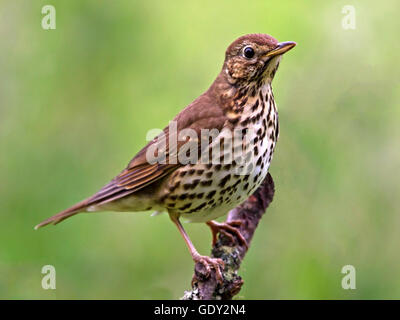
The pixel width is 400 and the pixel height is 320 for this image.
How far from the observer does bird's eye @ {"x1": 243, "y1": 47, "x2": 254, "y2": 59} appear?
5.02m

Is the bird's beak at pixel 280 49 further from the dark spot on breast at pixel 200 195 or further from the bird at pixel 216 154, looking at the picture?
the dark spot on breast at pixel 200 195

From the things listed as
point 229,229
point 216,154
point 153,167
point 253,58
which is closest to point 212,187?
point 216,154

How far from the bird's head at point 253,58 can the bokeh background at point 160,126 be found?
0.66m

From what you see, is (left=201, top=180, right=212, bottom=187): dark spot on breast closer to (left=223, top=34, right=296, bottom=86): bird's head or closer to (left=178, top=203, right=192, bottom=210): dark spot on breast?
(left=178, top=203, right=192, bottom=210): dark spot on breast

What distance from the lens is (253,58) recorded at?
5023 mm

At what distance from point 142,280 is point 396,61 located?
3.23 m

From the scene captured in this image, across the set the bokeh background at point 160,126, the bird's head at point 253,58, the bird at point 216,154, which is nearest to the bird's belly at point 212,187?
the bird at point 216,154

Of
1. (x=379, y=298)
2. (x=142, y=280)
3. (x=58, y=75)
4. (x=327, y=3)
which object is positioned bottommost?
(x=379, y=298)

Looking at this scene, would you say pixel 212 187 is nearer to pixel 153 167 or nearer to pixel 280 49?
pixel 153 167

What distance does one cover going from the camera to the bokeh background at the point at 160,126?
→ 5.44 metres

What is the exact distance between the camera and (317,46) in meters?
6.72

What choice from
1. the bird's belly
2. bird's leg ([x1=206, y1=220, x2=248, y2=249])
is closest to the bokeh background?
the bird's belly

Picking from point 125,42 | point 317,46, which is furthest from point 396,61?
point 125,42

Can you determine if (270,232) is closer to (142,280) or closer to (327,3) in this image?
(142,280)
